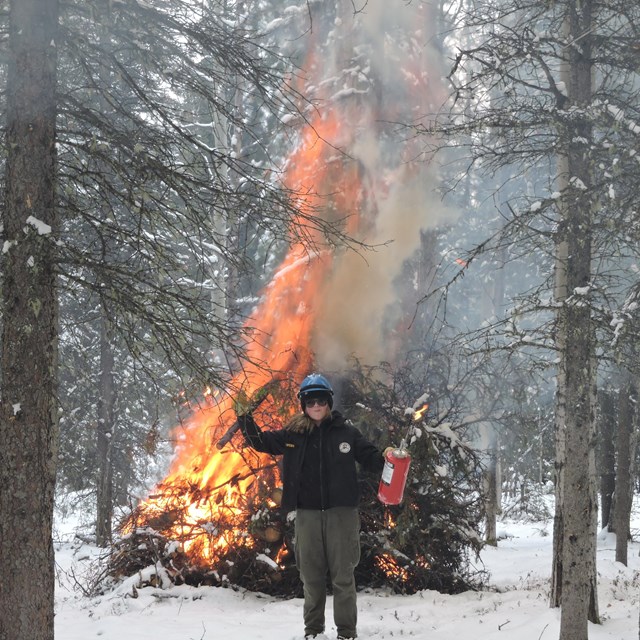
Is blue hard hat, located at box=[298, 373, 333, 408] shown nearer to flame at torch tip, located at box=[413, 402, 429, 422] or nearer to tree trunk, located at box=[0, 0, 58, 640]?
tree trunk, located at box=[0, 0, 58, 640]

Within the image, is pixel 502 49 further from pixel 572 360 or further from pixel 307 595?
pixel 307 595

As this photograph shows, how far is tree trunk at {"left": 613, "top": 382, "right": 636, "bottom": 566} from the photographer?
13898 millimetres

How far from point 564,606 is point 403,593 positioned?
3.22 metres

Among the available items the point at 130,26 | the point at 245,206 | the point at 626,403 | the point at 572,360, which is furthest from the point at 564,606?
the point at 626,403

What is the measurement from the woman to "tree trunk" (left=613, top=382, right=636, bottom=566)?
382 inches

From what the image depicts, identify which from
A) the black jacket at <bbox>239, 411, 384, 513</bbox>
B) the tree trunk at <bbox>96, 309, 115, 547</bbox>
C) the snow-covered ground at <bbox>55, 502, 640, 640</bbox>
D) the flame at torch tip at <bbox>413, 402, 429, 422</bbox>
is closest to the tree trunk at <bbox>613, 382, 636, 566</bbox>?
the snow-covered ground at <bbox>55, 502, 640, 640</bbox>

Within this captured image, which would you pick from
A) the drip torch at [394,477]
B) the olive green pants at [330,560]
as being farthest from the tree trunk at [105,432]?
the drip torch at [394,477]

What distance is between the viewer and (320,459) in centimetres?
569

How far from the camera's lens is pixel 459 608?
25.7ft

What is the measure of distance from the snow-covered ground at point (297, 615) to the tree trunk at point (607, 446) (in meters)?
7.75

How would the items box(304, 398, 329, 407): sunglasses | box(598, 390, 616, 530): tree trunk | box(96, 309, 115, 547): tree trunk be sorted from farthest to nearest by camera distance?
box(598, 390, 616, 530): tree trunk < box(96, 309, 115, 547): tree trunk < box(304, 398, 329, 407): sunglasses

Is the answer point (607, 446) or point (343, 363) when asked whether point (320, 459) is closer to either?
point (343, 363)

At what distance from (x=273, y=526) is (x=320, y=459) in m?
3.27

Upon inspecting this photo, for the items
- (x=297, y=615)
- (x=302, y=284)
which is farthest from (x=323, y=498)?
(x=302, y=284)
